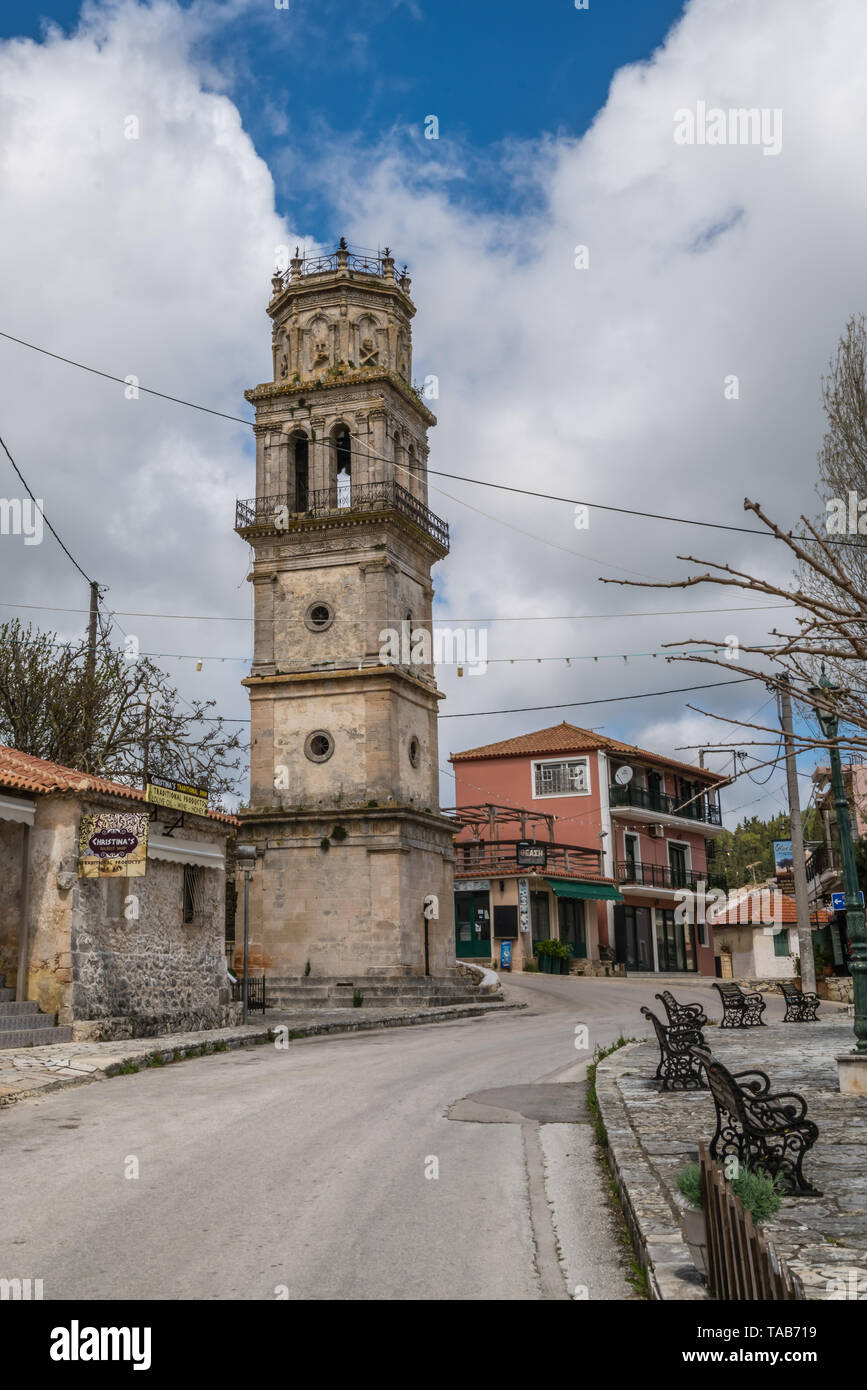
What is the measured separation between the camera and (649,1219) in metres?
6.10

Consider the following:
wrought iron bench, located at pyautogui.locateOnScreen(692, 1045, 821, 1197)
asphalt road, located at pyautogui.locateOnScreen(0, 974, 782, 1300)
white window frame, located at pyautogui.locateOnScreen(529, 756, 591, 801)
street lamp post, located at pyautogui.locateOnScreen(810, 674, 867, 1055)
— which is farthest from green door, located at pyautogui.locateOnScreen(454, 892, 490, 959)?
wrought iron bench, located at pyautogui.locateOnScreen(692, 1045, 821, 1197)

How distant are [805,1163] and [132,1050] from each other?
34.1ft

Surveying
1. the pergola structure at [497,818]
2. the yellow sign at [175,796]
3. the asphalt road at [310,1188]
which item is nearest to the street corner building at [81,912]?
the yellow sign at [175,796]

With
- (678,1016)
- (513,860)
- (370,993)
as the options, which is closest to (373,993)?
(370,993)

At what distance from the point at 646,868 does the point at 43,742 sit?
29.0 metres

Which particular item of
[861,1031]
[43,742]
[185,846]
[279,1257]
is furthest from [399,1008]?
[279,1257]

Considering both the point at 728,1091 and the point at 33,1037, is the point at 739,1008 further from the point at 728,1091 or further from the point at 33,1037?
the point at 728,1091

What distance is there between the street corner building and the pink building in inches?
923

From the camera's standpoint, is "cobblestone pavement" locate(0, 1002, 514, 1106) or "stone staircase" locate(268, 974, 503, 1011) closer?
"cobblestone pavement" locate(0, 1002, 514, 1106)

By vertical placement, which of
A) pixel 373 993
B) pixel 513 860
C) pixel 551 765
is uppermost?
pixel 551 765

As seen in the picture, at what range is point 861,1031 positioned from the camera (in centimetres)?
1294

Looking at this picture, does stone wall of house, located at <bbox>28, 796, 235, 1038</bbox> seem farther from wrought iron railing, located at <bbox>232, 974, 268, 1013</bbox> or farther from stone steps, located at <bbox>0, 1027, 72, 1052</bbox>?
wrought iron railing, located at <bbox>232, 974, 268, 1013</bbox>

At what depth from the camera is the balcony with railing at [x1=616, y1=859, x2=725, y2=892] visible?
4800 centimetres

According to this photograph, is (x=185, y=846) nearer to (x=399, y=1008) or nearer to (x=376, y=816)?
(x=399, y=1008)
